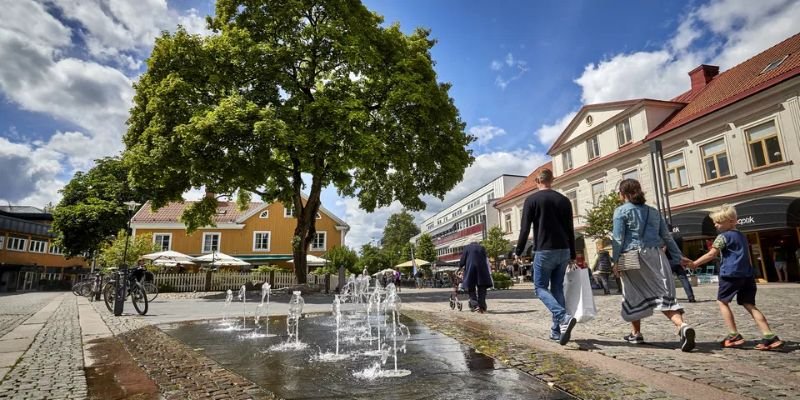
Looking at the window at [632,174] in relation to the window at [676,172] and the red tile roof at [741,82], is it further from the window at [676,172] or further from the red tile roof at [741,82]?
the red tile roof at [741,82]

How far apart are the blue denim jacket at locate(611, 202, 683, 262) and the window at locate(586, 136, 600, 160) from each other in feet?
85.2

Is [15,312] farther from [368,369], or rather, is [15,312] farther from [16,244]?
[16,244]

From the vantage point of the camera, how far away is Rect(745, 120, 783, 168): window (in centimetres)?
1695

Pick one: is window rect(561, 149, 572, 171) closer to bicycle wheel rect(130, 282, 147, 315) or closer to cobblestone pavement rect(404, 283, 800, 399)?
cobblestone pavement rect(404, 283, 800, 399)

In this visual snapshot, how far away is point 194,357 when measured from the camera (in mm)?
4406

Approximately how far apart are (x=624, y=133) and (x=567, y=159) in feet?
19.1

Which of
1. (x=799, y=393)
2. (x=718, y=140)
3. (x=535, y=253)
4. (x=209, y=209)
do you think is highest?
(x=718, y=140)

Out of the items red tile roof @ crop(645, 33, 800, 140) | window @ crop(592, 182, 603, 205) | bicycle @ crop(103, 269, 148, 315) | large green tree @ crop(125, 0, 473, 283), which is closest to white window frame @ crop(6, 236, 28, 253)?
large green tree @ crop(125, 0, 473, 283)

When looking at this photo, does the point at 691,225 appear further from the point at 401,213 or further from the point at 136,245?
the point at 401,213

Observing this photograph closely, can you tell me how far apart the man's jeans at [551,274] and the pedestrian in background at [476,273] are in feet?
13.5

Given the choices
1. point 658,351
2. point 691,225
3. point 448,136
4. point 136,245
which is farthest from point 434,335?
point 136,245

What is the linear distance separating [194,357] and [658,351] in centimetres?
480

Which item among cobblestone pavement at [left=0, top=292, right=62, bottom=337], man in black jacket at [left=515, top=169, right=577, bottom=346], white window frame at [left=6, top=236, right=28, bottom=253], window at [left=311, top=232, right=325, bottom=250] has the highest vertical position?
white window frame at [left=6, top=236, right=28, bottom=253]

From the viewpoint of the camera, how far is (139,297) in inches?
420
